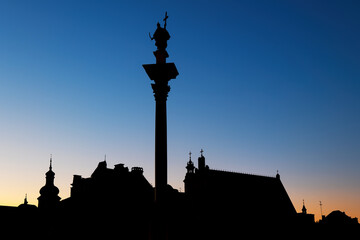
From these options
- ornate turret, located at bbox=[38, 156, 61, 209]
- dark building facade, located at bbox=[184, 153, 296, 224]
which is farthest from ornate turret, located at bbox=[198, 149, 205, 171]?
ornate turret, located at bbox=[38, 156, 61, 209]

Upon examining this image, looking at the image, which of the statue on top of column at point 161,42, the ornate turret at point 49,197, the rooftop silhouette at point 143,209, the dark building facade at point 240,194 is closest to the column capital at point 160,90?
the statue on top of column at point 161,42

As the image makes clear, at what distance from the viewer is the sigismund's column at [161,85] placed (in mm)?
16328

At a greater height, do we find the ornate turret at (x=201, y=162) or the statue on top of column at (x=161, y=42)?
the ornate turret at (x=201, y=162)

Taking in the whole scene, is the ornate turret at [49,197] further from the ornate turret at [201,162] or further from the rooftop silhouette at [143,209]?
the ornate turret at [201,162]

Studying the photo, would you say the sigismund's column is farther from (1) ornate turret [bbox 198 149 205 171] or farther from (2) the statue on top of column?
(1) ornate turret [bbox 198 149 205 171]

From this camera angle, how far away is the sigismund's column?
16.3 metres

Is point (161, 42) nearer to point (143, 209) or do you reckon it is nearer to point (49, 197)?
point (143, 209)

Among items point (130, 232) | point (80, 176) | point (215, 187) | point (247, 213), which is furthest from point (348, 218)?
point (80, 176)

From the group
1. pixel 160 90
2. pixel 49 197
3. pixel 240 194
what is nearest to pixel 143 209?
pixel 49 197

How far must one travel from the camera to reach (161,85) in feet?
55.7

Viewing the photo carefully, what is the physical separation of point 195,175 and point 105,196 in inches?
642

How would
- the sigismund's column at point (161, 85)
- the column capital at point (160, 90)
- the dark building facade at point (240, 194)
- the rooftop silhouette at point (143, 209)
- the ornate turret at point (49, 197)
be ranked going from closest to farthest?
1. the sigismund's column at point (161, 85)
2. the column capital at point (160, 90)
3. the rooftop silhouette at point (143, 209)
4. the ornate turret at point (49, 197)
5. the dark building facade at point (240, 194)

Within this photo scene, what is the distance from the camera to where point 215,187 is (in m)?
68.0

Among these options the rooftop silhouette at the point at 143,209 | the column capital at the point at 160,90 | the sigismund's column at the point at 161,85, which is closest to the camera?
the sigismund's column at the point at 161,85
